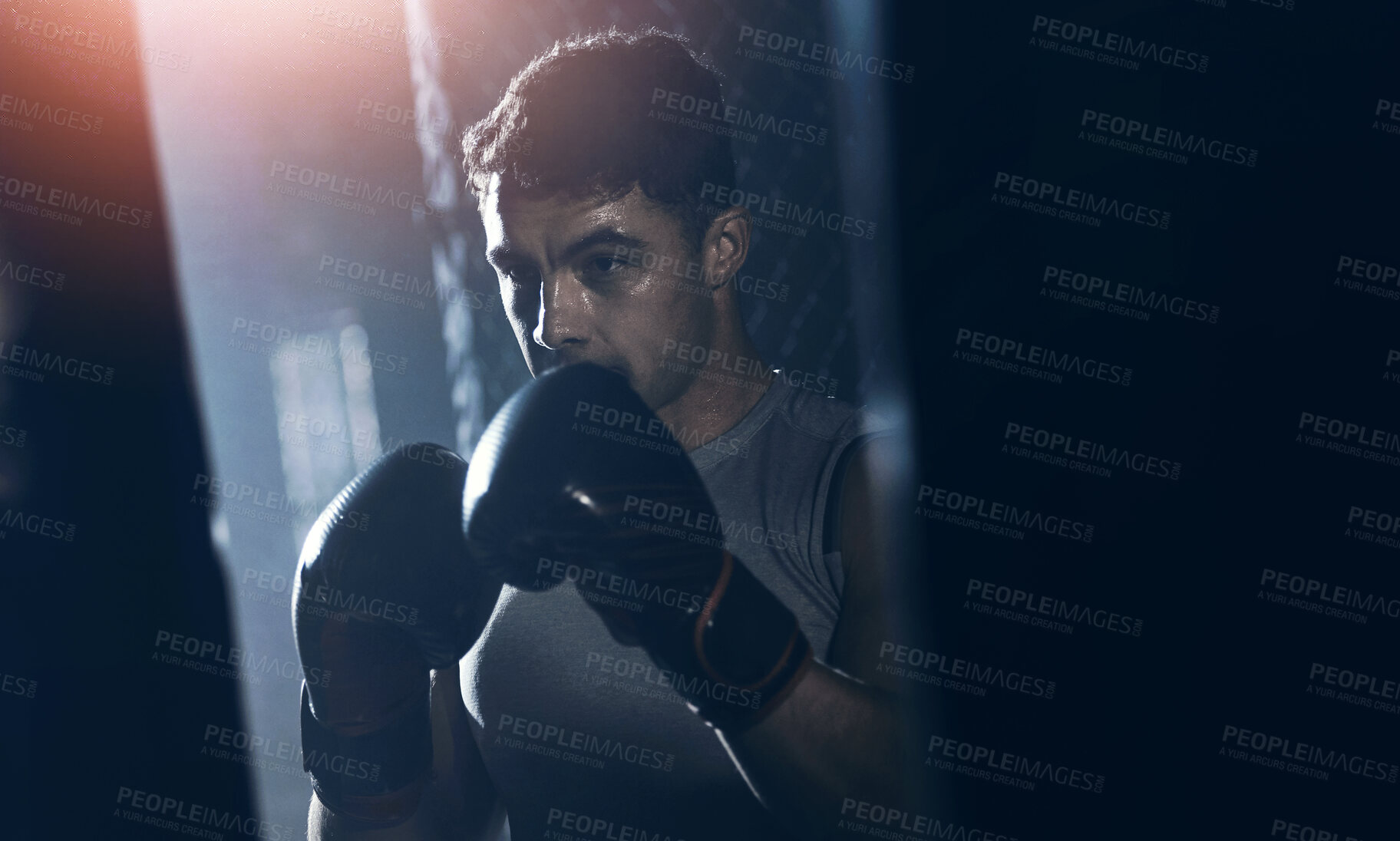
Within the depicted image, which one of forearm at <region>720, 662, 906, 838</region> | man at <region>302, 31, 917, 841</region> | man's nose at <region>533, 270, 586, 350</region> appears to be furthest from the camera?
man's nose at <region>533, 270, 586, 350</region>

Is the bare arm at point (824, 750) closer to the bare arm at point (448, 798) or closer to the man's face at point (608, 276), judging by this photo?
the man's face at point (608, 276)

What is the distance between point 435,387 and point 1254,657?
295cm

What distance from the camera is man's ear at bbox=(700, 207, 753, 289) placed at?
1.46 meters

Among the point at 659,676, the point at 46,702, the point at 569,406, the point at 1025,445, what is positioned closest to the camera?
the point at 569,406

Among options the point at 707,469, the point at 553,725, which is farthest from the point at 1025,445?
the point at 553,725

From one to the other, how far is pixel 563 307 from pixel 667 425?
30 centimetres

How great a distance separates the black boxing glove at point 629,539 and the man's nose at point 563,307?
25 centimetres

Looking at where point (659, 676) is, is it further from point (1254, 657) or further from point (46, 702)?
point (46, 702)

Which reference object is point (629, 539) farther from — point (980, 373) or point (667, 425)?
point (980, 373)

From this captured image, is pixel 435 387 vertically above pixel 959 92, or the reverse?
pixel 959 92

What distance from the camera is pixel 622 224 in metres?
1.39

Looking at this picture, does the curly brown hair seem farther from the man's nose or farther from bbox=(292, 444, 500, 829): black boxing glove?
bbox=(292, 444, 500, 829): black boxing glove

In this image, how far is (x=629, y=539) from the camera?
1088 mm

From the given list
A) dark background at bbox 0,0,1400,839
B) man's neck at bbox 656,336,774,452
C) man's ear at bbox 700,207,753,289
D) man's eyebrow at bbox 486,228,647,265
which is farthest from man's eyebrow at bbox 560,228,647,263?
dark background at bbox 0,0,1400,839
